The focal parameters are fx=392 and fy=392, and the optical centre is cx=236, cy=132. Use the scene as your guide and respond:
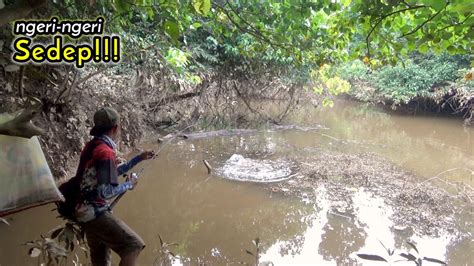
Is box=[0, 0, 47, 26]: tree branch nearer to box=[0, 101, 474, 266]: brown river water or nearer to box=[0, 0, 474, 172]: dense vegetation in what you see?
box=[0, 0, 474, 172]: dense vegetation

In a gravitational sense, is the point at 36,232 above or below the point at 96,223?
below

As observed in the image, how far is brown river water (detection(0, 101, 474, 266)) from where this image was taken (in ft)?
14.6

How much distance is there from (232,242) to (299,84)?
6.12 m

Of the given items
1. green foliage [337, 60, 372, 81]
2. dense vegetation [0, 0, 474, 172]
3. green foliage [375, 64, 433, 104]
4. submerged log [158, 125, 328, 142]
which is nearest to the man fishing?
dense vegetation [0, 0, 474, 172]

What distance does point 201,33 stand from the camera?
8062 mm

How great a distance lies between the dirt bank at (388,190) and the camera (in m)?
5.42

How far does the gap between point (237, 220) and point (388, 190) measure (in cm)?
279

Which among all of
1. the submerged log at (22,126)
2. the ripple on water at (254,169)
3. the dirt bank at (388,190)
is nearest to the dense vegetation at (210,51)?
the submerged log at (22,126)

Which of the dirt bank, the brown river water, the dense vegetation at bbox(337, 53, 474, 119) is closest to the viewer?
the brown river water

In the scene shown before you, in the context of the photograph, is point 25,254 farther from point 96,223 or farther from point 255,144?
point 255,144

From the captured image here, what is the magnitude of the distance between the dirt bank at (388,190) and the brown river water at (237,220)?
14cm

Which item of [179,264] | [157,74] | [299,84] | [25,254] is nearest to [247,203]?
[179,264]

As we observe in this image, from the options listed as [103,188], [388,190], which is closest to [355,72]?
[388,190]

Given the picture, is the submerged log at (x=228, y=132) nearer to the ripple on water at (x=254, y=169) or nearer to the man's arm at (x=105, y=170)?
the ripple on water at (x=254, y=169)
